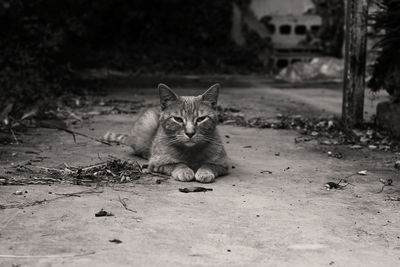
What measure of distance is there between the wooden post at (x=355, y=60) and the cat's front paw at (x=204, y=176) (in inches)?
117

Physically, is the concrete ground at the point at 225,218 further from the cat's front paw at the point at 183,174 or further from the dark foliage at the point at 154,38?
the dark foliage at the point at 154,38

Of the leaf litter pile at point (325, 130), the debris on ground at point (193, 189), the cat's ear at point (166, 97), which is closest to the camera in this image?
the debris on ground at point (193, 189)

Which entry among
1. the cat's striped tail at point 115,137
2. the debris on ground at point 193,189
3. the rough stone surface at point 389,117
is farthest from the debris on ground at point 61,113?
the rough stone surface at point 389,117

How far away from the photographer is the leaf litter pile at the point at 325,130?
713 centimetres

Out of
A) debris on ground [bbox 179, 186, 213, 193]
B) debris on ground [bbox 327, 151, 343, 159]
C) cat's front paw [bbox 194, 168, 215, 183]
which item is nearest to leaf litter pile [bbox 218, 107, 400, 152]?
debris on ground [bbox 327, 151, 343, 159]

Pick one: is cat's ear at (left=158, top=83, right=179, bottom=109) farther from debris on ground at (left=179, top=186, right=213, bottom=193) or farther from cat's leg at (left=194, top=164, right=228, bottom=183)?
debris on ground at (left=179, top=186, right=213, bottom=193)

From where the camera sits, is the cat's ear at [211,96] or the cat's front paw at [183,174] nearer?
the cat's front paw at [183,174]

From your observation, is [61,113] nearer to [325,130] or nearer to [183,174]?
[325,130]

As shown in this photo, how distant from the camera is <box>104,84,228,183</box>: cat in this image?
527cm

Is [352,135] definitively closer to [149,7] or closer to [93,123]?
[93,123]

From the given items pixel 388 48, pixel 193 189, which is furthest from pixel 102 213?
pixel 388 48

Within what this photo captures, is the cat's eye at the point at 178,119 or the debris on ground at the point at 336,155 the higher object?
the cat's eye at the point at 178,119

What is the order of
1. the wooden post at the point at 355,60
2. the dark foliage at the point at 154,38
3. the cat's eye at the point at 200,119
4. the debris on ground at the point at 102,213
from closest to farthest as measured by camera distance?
the debris on ground at the point at 102,213, the cat's eye at the point at 200,119, the wooden post at the point at 355,60, the dark foliage at the point at 154,38

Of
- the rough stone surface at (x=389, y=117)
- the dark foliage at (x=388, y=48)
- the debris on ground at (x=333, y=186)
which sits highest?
the dark foliage at (x=388, y=48)
